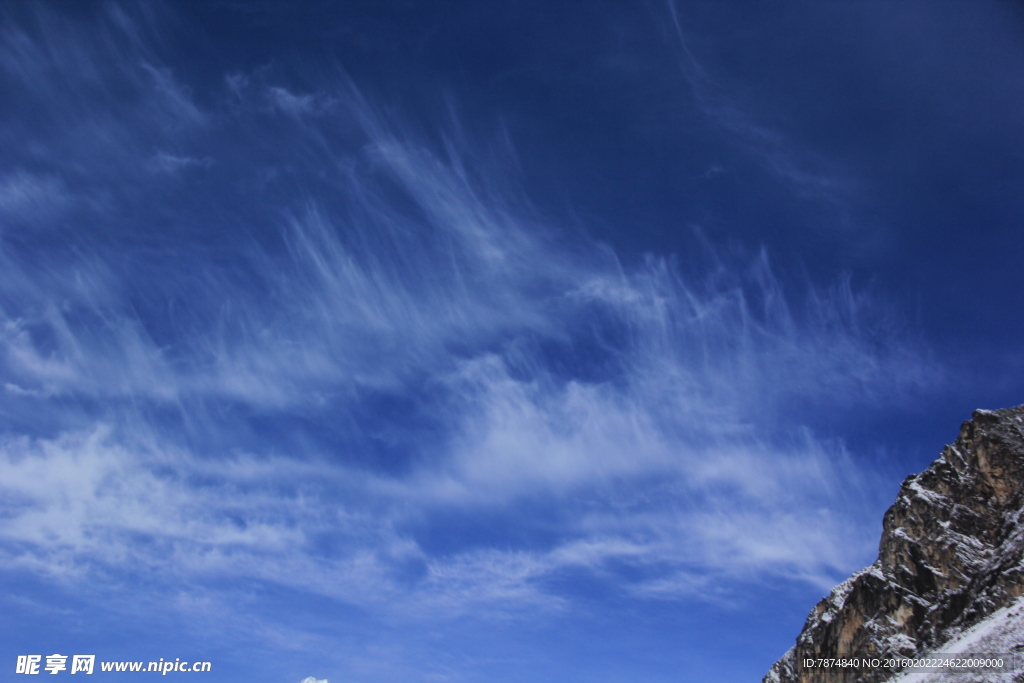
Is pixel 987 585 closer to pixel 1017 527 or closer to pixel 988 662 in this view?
pixel 1017 527

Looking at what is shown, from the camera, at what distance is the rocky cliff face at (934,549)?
348 ft

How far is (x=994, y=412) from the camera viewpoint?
123 meters

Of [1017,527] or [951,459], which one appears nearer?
[1017,527]

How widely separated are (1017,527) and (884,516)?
40.0m

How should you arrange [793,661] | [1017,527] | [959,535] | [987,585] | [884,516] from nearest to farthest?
[987,585] → [1017,527] → [959,535] → [884,516] → [793,661]

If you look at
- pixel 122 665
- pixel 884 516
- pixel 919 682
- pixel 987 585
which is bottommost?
pixel 919 682

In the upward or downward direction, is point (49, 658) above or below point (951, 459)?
below

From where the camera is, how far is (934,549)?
11500cm

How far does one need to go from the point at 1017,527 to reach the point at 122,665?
125 metres

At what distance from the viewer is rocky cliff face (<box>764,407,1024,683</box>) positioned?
106 meters

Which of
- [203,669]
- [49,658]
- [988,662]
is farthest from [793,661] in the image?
[49,658]

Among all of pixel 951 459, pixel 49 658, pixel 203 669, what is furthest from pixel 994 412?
pixel 49 658

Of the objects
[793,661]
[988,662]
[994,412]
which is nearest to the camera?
[988,662]

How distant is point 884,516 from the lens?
133375 millimetres
